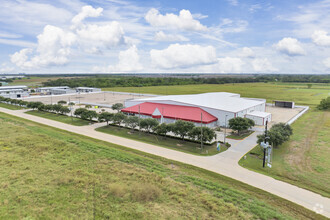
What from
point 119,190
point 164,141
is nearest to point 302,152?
point 164,141

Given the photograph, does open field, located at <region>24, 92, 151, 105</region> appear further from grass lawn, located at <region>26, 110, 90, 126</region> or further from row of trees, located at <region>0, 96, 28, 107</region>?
grass lawn, located at <region>26, 110, 90, 126</region>

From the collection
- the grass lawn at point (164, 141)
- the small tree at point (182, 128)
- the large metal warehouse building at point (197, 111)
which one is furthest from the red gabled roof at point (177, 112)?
the small tree at point (182, 128)

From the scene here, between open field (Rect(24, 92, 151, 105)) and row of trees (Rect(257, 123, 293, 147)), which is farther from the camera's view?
open field (Rect(24, 92, 151, 105))

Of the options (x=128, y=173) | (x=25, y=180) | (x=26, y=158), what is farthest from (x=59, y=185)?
(x=26, y=158)

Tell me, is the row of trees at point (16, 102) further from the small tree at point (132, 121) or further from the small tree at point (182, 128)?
the small tree at point (182, 128)

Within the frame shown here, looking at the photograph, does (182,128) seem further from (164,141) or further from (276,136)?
(276,136)

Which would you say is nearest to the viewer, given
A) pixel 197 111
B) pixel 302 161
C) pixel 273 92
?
pixel 302 161

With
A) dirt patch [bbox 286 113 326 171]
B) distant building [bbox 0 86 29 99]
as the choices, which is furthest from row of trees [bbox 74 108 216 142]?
distant building [bbox 0 86 29 99]
